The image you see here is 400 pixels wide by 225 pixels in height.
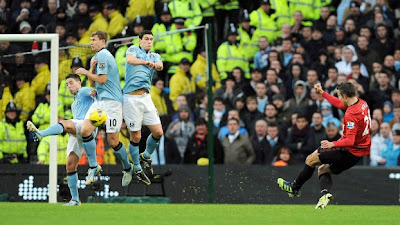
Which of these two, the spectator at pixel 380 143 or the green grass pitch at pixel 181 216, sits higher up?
the spectator at pixel 380 143

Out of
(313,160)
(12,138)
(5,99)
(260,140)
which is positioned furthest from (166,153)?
(313,160)

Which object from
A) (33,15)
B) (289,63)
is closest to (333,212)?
(289,63)

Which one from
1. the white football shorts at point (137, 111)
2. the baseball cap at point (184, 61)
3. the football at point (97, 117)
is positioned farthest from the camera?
the baseball cap at point (184, 61)

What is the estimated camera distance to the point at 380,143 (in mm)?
18281

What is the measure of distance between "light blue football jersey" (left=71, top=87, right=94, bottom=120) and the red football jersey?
13.0ft

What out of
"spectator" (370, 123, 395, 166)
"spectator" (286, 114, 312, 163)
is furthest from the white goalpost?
"spectator" (370, 123, 395, 166)

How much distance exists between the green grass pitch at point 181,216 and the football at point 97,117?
127 cm

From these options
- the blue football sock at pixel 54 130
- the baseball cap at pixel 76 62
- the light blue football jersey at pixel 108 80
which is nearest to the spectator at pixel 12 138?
the baseball cap at pixel 76 62

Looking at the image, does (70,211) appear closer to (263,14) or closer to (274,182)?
(274,182)

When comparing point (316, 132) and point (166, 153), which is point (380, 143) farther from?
point (166, 153)

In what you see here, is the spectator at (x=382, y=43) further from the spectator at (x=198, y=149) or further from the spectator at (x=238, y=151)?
the spectator at (x=198, y=149)

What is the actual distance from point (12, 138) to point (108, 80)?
13.3ft

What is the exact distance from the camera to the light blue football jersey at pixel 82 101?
1488cm

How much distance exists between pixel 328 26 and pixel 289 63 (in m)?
1.42
